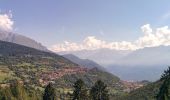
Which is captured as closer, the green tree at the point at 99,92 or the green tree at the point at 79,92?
the green tree at the point at 79,92

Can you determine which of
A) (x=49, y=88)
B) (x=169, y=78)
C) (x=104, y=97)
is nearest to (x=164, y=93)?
(x=169, y=78)

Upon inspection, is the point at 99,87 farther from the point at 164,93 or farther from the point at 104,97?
the point at 164,93

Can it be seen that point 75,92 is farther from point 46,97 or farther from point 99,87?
point 46,97

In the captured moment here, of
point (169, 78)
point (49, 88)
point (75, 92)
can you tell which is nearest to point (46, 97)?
point (49, 88)

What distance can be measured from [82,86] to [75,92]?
267 centimetres

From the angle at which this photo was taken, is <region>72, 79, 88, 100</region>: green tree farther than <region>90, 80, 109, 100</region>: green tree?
No

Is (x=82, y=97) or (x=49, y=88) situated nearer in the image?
(x=82, y=97)

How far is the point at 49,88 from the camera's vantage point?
115 m

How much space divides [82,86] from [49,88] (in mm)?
16301

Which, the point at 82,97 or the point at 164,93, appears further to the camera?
the point at 82,97

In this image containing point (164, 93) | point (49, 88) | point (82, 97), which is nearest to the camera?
point (164, 93)

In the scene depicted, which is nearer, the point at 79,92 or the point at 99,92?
the point at 79,92

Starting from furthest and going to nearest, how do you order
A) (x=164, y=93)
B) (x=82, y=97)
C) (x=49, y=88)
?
(x=49, y=88) → (x=82, y=97) → (x=164, y=93)

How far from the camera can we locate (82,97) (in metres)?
102
